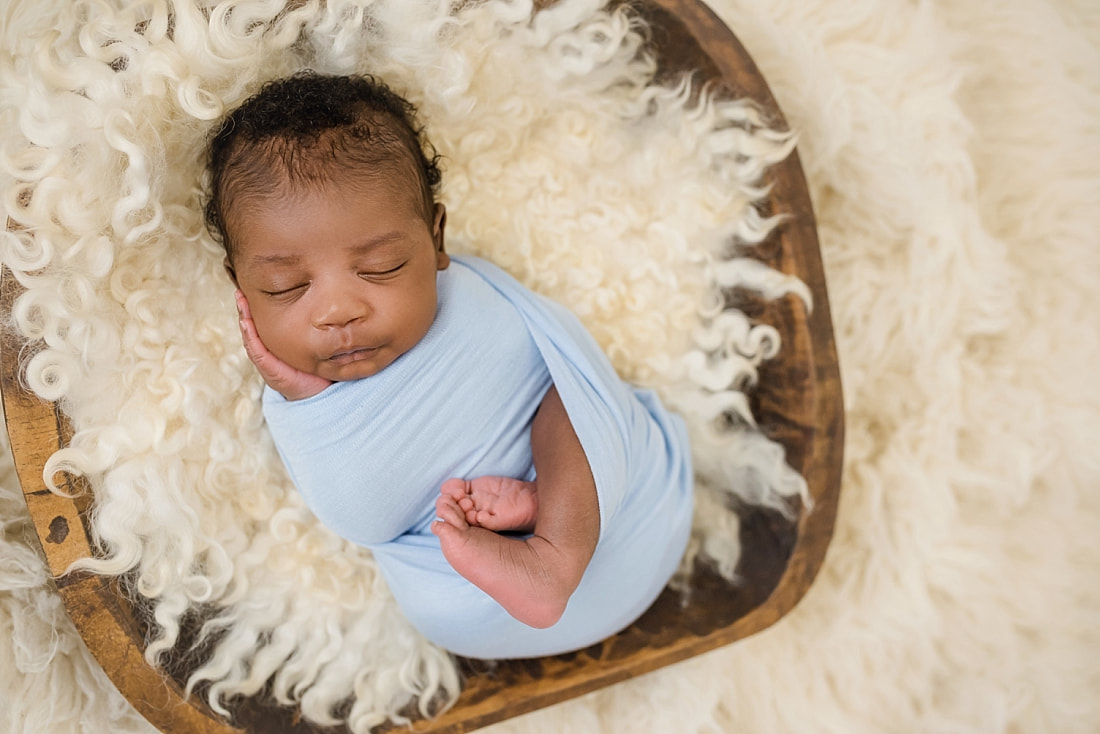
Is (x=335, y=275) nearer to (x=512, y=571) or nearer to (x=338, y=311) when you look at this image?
(x=338, y=311)

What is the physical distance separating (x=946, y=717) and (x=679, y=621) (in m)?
0.41

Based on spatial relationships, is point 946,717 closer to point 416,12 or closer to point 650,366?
point 650,366

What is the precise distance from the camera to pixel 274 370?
778 millimetres

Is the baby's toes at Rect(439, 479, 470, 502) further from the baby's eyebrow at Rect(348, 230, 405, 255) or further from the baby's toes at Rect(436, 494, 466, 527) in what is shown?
the baby's eyebrow at Rect(348, 230, 405, 255)

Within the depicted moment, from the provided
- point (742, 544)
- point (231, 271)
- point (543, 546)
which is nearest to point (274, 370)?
point (231, 271)

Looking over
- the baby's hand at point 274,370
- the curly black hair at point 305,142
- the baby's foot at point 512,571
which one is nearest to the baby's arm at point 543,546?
the baby's foot at point 512,571

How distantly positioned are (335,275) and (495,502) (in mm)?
273

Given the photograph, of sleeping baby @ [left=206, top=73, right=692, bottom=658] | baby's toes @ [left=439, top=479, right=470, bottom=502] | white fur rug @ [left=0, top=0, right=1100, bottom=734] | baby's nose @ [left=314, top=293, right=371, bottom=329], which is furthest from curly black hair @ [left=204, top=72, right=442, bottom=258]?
white fur rug @ [left=0, top=0, right=1100, bottom=734]

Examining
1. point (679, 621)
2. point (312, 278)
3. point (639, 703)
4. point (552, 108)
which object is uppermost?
point (552, 108)

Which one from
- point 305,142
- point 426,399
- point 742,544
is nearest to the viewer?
point 305,142

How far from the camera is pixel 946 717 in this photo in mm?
1043

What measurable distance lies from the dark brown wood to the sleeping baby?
0.05 metres

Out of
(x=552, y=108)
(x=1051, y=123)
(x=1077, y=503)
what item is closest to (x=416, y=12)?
(x=552, y=108)

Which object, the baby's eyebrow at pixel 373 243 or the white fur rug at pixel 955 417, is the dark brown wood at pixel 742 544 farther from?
the baby's eyebrow at pixel 373 243
